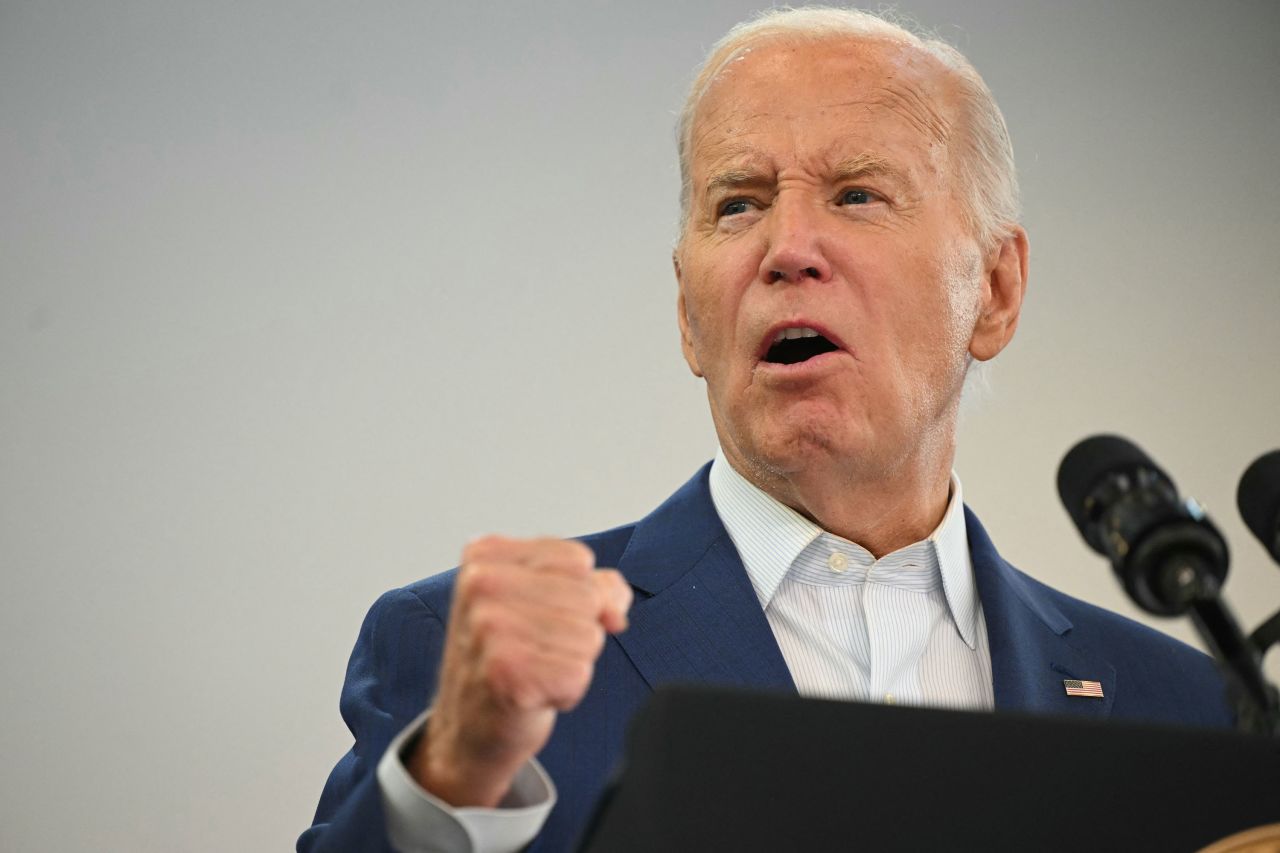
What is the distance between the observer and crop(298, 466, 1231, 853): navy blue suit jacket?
63.2 inches

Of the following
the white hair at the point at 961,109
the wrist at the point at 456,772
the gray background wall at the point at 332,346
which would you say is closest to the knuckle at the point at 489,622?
the wrist at the point at 456,772

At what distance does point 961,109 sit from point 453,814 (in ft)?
4.91

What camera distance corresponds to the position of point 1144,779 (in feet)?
3.06

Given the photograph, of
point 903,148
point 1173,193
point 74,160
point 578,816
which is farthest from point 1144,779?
point 1173,193

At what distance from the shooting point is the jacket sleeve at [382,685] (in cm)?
152

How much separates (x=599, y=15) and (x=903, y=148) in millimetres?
1504

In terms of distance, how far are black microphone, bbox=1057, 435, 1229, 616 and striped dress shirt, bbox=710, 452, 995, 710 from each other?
701 millimetres

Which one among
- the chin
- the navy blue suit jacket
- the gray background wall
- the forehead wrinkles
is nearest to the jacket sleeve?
the navy blue suit jacket

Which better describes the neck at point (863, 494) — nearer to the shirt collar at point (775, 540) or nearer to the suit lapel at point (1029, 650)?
the shirt collar at point (775, 540)

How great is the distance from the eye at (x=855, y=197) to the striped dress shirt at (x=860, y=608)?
0.43m

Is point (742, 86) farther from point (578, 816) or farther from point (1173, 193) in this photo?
point (1173, 193)

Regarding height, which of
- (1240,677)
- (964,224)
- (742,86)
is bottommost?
(1240,677)

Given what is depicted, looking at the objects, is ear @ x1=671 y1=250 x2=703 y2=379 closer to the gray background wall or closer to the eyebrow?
the eyebrow

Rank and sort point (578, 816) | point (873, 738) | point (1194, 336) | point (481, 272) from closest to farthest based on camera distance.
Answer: point (873, 738)
point (578, 816)
point (481, 272)
point (1194, 336)
